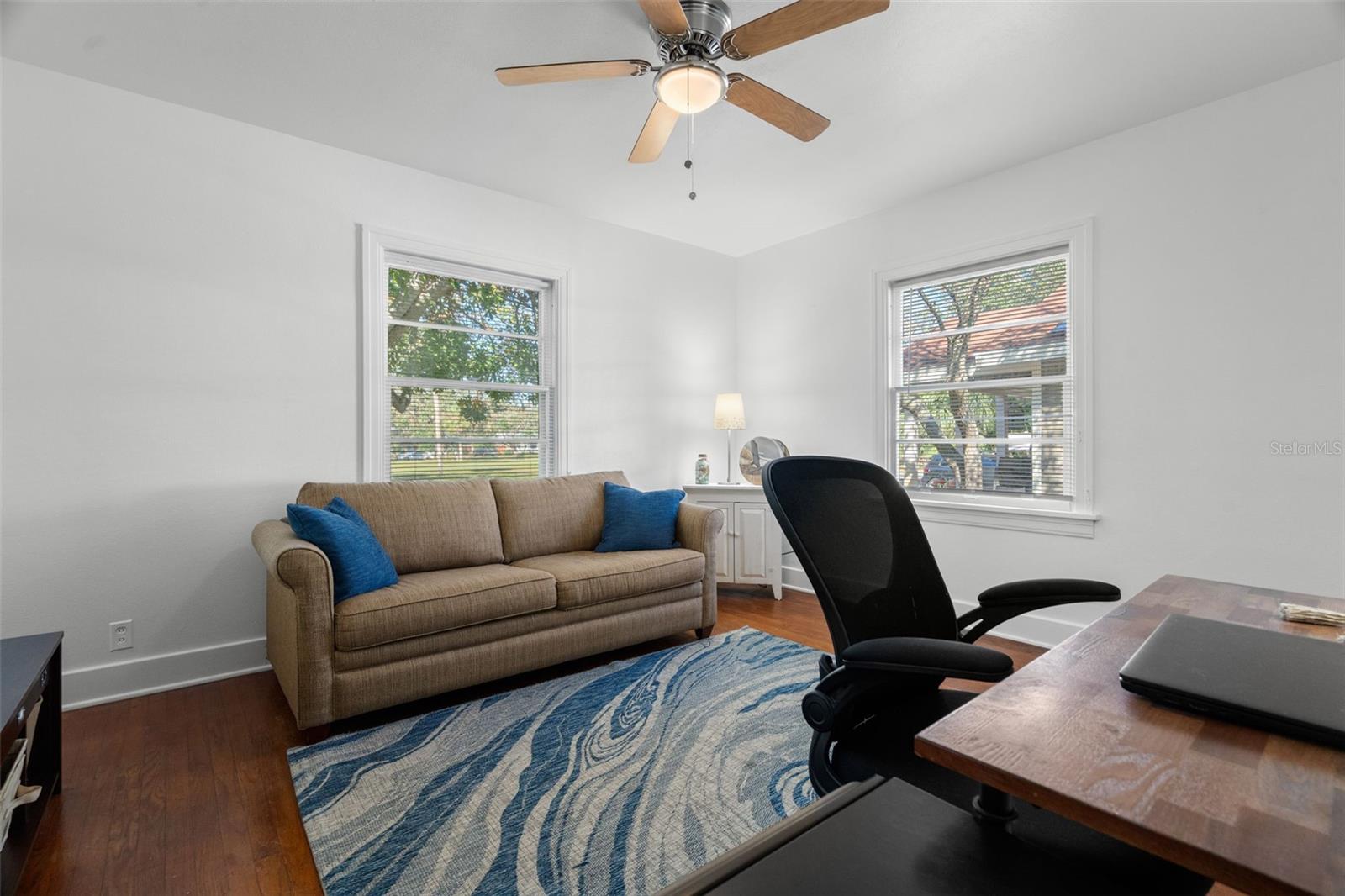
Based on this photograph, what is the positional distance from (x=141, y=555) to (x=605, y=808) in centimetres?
238

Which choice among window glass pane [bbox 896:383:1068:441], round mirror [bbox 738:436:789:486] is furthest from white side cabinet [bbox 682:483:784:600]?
window glass pane [bbox 896:383:1068:441]

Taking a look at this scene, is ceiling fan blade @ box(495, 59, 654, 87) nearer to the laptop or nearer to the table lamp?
the laptop

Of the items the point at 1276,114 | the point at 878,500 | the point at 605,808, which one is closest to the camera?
the point at 878,500

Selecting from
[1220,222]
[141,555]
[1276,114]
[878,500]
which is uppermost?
[1276,114]

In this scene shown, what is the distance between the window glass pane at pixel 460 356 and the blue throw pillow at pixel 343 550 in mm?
1220

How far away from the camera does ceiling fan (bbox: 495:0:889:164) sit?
1825 millimetres

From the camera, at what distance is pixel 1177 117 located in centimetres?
286

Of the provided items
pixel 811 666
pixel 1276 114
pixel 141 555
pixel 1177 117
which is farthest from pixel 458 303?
pixel 1276 114

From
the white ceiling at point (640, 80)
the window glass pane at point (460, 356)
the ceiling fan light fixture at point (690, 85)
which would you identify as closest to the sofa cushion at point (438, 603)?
the window glass pane at point (460, 356)

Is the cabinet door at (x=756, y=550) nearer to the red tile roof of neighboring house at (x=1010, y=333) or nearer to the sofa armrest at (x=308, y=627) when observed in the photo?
the red tile roof of neighboring house at (x=1010, y=333)

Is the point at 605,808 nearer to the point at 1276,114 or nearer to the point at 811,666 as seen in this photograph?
the point at 811,666

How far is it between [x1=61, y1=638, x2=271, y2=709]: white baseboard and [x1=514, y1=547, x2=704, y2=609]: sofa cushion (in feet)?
4.37

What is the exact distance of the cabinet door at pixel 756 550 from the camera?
426 centimetres

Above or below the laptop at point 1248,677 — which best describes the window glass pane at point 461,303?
above
